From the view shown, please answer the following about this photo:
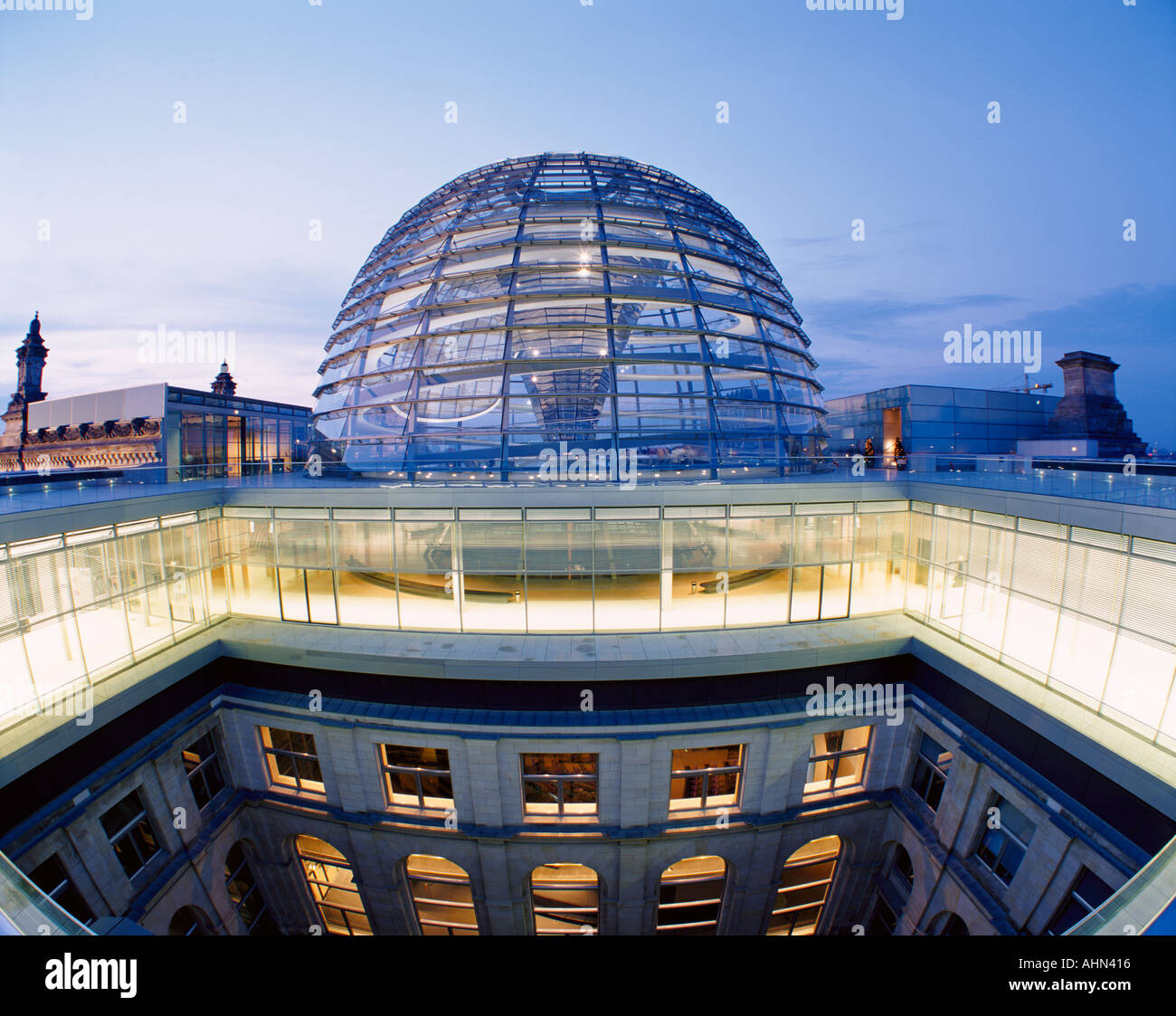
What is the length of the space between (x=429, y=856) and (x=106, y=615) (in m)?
9.93

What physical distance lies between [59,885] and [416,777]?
6791mm

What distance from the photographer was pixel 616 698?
12.6m

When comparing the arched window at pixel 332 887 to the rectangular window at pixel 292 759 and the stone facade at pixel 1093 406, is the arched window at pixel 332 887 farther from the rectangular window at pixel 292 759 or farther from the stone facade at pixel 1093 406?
the stone facade at pixel 1093 406

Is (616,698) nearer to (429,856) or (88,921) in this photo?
(429,856)

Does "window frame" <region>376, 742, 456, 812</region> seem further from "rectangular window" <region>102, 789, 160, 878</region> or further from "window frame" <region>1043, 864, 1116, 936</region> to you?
A: "window frame" <region>1043, 864, 1116, 936</region>

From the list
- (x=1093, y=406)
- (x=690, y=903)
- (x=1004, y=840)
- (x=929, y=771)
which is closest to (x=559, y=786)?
(x=690, y=903)

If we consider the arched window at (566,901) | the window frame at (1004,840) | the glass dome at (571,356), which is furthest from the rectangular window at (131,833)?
the window frame at (1004,840)

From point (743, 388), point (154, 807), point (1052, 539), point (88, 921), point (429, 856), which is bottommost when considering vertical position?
point (429, 856)

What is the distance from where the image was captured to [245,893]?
1477 cm

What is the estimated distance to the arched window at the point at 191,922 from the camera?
13016 millimetres

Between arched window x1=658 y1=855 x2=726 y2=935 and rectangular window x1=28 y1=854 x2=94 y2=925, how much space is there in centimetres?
1288

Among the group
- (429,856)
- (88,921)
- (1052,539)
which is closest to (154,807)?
(88,921)

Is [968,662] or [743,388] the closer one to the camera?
[968,662]

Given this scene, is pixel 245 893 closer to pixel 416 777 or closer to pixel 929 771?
pixel 416 777
